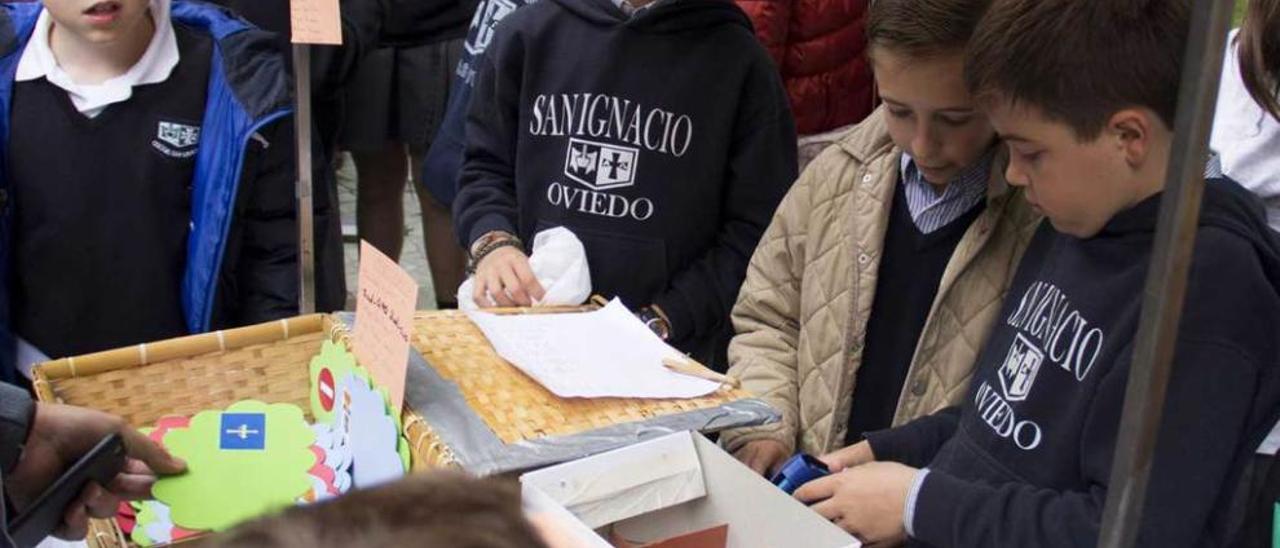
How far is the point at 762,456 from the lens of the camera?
3.91ft

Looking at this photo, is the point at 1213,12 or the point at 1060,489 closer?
the point at 1213,12

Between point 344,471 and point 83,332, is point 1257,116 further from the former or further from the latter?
point 83,332

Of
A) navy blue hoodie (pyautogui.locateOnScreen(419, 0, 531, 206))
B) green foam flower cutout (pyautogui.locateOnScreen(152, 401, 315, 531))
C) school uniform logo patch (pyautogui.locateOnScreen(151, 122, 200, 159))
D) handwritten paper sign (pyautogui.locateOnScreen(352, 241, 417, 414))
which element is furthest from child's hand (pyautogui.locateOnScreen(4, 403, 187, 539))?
navy blue hoodie (pyautogui.locateOnScreen(419, 0, 531, 206))

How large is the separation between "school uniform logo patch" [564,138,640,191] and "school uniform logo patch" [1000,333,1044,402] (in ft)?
2.14

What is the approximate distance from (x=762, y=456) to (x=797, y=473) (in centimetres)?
14

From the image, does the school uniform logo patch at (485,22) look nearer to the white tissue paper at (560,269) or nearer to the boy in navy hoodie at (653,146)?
the boy in navy hoodie at (653,146)

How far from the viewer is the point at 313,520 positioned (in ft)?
1.48

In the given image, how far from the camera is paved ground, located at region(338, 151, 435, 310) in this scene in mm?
3271

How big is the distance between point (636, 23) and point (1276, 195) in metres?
0.79

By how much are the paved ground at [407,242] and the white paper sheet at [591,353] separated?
5.89 ft

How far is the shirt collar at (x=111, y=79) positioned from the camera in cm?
167

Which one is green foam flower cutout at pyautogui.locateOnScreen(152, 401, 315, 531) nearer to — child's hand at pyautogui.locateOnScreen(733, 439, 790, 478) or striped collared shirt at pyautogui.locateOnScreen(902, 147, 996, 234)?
child's hand at pyautogui.locateOnScreen(733, 439, 790, 478)

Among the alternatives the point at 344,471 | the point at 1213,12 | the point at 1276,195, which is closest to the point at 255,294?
the point at 344,471

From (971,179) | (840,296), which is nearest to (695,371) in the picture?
(840,296)
